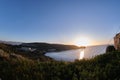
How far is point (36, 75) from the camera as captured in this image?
10.9 meters

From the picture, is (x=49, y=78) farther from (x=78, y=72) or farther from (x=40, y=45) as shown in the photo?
(x=40, y=45)

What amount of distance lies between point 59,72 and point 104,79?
256 cm

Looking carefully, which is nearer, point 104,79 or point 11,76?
point 104,79

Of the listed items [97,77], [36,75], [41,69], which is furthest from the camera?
[41,69]

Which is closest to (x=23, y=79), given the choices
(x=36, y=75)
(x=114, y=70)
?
(x=36, y=75)

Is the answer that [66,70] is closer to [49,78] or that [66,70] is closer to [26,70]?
[49,78]

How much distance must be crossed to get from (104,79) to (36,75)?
3682 millimetres

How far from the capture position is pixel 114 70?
37.9ft

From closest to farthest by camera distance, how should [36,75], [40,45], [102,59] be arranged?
[36,75]
[102,59]
[40,45]

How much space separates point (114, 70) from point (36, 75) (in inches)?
179

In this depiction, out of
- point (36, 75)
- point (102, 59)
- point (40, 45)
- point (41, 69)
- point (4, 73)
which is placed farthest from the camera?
point (40, 45)

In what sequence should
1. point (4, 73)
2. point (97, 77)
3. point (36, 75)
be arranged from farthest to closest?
point (4, 73) < point (36, 75) < point (97, 77)

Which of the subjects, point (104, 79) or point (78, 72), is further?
point (78, 72)

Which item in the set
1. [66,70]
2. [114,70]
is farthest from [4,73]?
[114,70]
